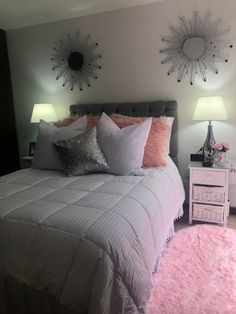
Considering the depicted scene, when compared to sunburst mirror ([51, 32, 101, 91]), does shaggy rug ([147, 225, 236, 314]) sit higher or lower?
lower

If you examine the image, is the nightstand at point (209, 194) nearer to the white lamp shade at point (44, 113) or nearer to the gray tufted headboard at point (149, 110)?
the gray tufted headboard at point (149, 110)

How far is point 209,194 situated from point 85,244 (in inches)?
68.2

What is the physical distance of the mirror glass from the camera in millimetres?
2703

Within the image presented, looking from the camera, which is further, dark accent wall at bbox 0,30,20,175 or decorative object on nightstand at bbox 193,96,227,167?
dark accent wall at bbox 0,30,20,175

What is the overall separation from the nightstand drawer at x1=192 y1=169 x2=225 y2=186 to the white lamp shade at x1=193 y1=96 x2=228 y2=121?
533 mm

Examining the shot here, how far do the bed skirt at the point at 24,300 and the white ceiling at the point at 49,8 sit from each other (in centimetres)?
270

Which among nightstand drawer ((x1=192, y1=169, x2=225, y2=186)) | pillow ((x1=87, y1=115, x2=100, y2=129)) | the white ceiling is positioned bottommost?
nightstand drawer ((x1=192, y1=169, x2=225, y2=186))

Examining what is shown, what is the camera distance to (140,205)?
5.38 feet

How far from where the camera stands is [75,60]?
328cm

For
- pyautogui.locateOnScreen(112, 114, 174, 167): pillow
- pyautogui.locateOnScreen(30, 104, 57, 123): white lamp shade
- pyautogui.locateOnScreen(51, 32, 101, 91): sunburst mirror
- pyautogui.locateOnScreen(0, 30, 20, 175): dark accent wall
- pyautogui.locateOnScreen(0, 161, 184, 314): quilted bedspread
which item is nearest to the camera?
pyautogui.locateOnScreen(0, 161, 184, 314): quilted bedspread

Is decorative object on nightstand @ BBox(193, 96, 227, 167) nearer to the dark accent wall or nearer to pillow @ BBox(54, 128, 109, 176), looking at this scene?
pillow @ BBox(54, 128, 109, 176)

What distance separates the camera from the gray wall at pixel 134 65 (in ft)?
8.96

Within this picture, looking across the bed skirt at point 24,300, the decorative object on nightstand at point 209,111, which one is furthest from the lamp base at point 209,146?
the bed skirt at point 24,300

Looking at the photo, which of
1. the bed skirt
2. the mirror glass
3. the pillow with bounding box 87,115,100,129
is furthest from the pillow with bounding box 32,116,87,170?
the mirror glass
